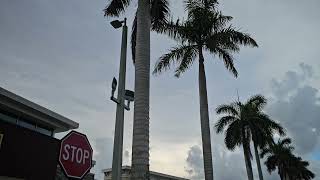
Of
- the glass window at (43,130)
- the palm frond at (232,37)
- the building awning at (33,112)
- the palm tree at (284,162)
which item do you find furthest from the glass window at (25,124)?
the palm tree at (284,162)

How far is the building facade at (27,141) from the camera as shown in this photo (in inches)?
471

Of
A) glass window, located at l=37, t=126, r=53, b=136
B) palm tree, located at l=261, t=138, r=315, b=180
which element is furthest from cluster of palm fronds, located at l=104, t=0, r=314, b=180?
→ palm tree, located at l=261, t=138, r=315, b=180

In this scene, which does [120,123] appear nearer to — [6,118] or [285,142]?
[6,118]

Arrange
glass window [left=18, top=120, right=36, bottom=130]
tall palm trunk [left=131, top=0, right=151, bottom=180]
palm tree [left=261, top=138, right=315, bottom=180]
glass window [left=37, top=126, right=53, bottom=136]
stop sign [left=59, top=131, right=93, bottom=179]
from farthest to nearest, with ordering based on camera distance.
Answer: palm tree [left=261, top=138, right=315, bottom=180] → glass window [left=37, top=126, right=53, bottom=136] → glass window [left=18, top=120, right=36, bottom=130] → tall palm trunk [left=131, top=0, right=151, bottom=180] → stop sign [left=59, top=131, right=93, bottom=179]

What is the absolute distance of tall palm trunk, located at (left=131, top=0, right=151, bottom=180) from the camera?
422 inches

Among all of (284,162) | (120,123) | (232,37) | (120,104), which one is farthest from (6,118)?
(284,162)

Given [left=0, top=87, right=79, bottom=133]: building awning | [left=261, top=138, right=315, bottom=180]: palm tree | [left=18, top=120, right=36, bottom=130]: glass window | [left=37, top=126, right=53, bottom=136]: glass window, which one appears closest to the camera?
[left=0, top=87, right=79, bottom=133]: building awning

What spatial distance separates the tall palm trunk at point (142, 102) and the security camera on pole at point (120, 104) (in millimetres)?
488

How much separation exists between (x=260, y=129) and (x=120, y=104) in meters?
34.0

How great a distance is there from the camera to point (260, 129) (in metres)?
42.1

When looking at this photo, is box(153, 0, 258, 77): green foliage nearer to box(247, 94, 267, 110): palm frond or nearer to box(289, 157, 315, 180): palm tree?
box(247, 94, 267, 110): palm frond

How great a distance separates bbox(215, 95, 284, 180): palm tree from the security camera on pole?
31.2 meters

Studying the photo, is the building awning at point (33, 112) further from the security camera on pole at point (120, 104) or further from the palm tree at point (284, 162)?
the palm tree at point (284, 162)

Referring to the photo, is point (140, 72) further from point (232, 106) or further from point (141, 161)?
point (232, 106)
